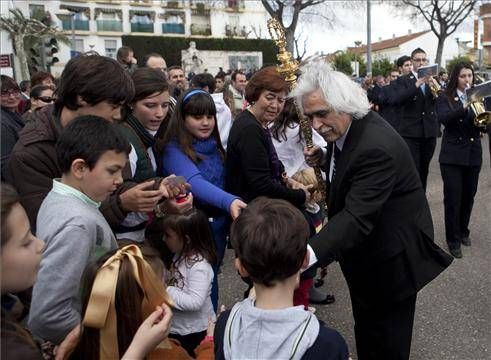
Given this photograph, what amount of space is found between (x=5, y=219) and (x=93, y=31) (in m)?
50.3

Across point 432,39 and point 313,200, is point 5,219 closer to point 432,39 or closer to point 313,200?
point 313,200

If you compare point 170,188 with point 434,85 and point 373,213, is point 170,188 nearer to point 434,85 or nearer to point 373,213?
point 373,213

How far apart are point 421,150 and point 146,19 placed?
A: 158 feet

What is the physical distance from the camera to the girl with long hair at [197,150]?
2963 mm

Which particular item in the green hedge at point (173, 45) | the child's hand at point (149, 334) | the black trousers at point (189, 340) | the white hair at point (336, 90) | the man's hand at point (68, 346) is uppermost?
the green hedge at point (173, 45)

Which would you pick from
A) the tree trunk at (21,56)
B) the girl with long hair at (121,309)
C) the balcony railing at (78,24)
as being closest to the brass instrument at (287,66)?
the girl with long hair at (121,309)

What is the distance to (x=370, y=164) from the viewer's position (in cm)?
216

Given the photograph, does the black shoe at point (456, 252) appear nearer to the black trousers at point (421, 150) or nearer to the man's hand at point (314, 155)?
the black trousers at point (421, 150)

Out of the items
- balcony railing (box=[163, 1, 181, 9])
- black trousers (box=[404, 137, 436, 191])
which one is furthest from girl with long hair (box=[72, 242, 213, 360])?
balcony railing (box=[163, 1, 181, 9])

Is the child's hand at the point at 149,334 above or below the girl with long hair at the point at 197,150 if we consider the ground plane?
below

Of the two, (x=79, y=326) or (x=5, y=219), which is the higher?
(x=5, y=219)

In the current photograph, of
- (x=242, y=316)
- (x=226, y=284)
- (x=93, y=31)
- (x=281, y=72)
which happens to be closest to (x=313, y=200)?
(x=281, y=72)

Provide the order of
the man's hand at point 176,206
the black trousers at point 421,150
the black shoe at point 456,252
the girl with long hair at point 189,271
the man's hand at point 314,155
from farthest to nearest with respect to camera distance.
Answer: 1. the black trousers at point 421,150
2. the black shoe at point 456,252
3. the man's hand at point 314,155
4. the girl with long hair at point 189,271
5. the man's hand at point 176,206

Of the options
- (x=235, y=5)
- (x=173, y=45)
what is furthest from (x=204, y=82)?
(x=235, y=5)
